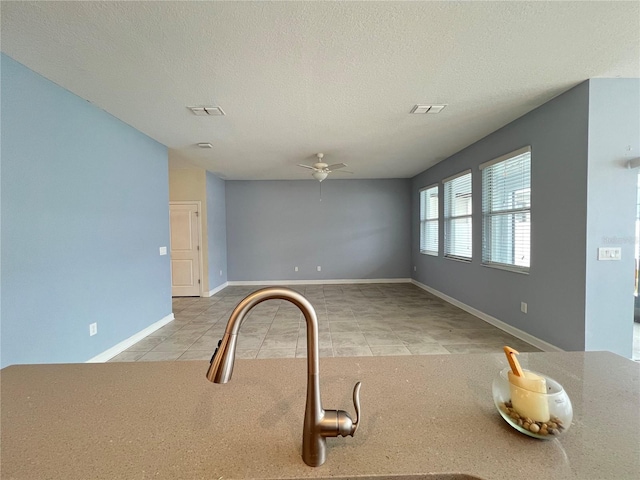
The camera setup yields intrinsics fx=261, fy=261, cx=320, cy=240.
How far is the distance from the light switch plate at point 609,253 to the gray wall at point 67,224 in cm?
483

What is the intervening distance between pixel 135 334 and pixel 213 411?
328 centimetres

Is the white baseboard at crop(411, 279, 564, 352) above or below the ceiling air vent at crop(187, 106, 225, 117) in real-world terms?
below

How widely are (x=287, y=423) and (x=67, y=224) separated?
284 cm

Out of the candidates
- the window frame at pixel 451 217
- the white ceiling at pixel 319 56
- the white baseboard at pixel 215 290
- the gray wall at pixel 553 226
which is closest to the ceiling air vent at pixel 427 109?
the white ceiling at pixel 319 56

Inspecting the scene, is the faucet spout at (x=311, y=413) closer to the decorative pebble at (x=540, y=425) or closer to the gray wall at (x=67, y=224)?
the decorative pebble at (x=540, y=425)

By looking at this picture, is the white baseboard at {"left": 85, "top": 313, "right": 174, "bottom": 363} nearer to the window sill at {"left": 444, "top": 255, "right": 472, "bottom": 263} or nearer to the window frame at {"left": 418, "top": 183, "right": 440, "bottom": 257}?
the window sill at {"left": 444, "top": 255, "right": 472, "bottom": 263}

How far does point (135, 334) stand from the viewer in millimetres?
3229

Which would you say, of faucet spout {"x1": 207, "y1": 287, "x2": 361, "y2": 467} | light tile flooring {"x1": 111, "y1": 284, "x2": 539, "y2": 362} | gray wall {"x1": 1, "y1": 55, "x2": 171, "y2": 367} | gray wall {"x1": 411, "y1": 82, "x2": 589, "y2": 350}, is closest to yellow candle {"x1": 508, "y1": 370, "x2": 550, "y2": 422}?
faucet spout {"x1": 207, "y1": 287, "x2": 361, "y2": 467}

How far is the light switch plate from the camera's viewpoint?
2.38 meters

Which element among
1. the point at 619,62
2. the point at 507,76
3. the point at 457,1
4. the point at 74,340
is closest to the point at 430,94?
the point at 507,76

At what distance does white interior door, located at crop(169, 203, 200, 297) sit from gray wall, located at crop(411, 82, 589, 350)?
5284mm

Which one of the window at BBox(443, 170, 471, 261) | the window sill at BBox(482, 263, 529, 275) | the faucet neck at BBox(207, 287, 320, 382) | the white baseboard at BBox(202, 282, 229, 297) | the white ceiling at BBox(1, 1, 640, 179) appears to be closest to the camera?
the faucet neck at BBox(207, 287, 320, 382)

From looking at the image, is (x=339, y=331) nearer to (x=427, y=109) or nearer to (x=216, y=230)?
(x=427, y=109)

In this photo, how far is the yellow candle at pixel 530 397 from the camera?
0.60 m
